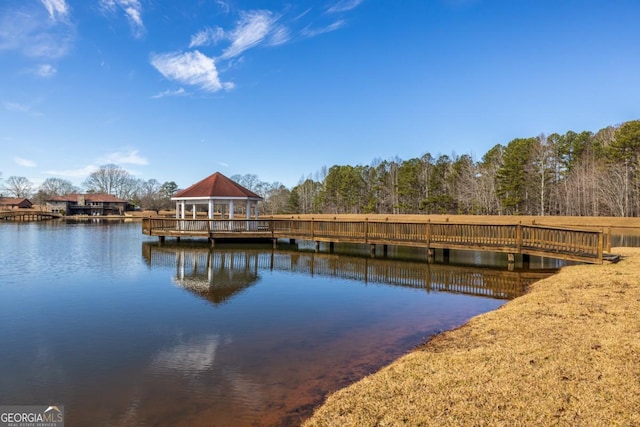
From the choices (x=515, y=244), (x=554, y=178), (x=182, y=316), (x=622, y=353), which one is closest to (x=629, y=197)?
(x=554, y=178)

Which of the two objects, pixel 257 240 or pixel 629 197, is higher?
pixel 629 197

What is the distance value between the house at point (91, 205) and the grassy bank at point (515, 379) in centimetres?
8994

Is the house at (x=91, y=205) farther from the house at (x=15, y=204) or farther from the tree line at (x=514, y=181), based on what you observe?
the tree line at (x=514, y=181)

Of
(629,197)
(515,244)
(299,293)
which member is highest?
(629,197)

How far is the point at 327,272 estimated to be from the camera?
47.0ft

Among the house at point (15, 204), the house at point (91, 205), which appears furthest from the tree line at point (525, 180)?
the house at point (15, 204)

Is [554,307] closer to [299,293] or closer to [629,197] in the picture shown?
[299,293]

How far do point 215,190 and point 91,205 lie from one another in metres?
72.3

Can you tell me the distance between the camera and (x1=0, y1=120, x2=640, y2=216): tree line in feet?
134

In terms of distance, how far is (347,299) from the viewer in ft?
32.8

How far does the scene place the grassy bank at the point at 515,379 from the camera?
3430 millimetres

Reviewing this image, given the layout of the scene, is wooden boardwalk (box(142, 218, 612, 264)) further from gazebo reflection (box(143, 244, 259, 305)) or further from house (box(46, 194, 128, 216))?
house (box(46, 194, 128, 216))

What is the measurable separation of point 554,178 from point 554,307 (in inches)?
1965

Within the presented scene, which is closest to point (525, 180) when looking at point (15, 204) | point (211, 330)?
point (211, 330)
